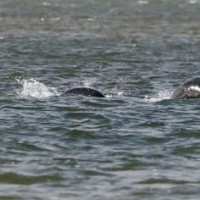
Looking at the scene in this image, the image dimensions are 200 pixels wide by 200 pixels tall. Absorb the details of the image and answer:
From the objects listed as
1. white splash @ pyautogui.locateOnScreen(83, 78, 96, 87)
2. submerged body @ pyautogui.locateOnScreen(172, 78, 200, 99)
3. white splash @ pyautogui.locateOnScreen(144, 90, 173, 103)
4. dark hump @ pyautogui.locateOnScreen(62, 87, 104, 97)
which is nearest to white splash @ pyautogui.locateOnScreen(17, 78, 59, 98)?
dark hump @ pyautogui.locateOnScreen(62, 87, 104, 97)

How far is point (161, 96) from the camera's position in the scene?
2117 cm

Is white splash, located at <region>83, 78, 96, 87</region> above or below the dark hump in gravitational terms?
below

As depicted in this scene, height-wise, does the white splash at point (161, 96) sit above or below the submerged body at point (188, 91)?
below

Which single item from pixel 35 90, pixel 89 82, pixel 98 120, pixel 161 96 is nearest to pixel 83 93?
pixel 35 90

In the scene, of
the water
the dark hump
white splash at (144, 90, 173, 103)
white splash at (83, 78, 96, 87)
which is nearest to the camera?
the water

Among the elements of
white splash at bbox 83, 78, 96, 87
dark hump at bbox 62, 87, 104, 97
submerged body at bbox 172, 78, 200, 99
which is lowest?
white splash at bbox 83, 78, 96, 87

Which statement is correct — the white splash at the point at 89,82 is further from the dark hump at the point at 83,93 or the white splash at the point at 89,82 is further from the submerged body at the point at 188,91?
the submerged body at the point at 188,91

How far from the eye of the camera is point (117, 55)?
103 ft

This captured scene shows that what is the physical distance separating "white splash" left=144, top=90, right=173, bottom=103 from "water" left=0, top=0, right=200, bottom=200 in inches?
0.9

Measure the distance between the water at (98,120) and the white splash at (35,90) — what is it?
2 cm

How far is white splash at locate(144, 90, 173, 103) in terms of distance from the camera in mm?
20469

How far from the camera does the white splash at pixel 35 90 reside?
21.2 meters

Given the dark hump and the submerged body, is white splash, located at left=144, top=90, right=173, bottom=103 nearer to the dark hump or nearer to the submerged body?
the submerged body

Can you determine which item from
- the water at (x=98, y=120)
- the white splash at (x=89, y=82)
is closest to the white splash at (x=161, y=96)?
the water at (x=98, y=120)
